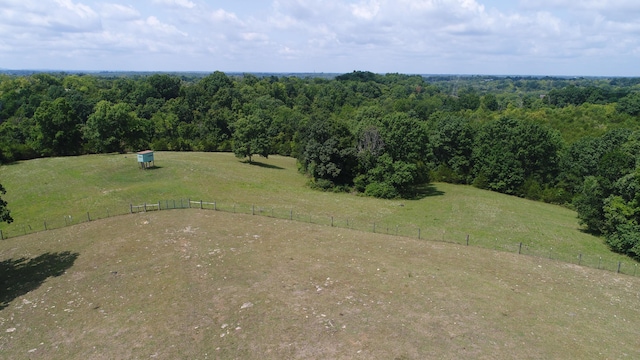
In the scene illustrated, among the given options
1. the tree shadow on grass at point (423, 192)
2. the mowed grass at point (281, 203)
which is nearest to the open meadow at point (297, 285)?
the mowed grass at point (281, 203)

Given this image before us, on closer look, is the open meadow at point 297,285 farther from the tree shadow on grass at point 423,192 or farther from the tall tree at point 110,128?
the tall tree at point 110,128

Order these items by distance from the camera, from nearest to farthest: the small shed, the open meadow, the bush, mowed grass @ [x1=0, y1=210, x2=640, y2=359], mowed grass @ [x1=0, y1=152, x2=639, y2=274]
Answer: mowed grass @ [x1=0, y1=210, x2=640, y2=359], the open meadow, the bush, mowed grass @ [x1=0, y1=152, x2=639, y2=274], the small shed

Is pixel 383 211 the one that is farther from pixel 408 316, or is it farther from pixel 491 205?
pixel 408 316

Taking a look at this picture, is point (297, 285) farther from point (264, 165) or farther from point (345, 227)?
point (264, 165)

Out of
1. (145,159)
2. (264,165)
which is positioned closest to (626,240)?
(264,165)

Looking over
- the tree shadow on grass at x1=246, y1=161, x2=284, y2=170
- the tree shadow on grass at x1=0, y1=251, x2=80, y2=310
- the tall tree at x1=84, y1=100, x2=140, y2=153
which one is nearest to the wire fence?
the tree shadow on grass at x1=0, y1=251, x2=80, y2=310

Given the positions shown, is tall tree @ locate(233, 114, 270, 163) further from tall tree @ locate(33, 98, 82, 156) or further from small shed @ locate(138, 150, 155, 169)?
tall tree @ locate(33, 98, 82, 156)
